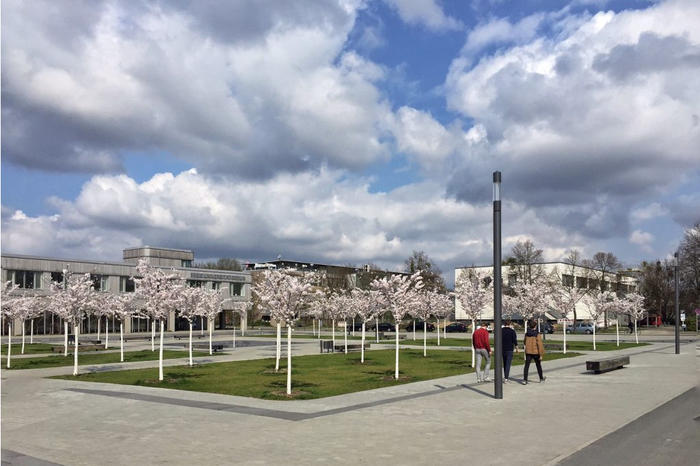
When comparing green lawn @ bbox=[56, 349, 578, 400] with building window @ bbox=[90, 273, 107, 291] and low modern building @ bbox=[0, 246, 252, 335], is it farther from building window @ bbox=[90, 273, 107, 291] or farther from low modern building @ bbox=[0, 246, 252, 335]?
building window @ bbox=[90, 273, 107, 291]

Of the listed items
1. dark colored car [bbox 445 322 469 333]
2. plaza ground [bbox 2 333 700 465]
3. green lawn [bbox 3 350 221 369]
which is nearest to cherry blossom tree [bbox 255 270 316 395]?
plaza ground [bbox 2 333 700 465]

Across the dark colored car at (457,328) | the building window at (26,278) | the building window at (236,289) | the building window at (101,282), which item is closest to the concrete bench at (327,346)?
the building window at (26,278)

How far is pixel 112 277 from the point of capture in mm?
73812

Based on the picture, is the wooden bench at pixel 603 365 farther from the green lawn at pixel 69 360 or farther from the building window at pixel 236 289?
the building window at pixel 236 289

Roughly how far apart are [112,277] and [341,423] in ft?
223

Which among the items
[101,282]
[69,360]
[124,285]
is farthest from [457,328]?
[69,360]

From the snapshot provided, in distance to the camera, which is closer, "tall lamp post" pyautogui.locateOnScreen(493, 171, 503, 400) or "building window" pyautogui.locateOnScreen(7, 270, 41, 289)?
"tall lamp post" pyautogui.locateOnScreen(493, 171, 503, 400)

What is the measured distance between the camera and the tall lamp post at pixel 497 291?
1558cm

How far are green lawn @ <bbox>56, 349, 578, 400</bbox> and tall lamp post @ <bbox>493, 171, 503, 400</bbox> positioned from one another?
448cm

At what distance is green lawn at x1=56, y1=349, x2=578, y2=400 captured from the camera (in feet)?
59.8

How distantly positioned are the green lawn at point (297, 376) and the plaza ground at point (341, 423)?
1.13 m

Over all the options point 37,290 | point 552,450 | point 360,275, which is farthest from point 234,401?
point 360,275

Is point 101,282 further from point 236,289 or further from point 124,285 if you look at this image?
point 236,289

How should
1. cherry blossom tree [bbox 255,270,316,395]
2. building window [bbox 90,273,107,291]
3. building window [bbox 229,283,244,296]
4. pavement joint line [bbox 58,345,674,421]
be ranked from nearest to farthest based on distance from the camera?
pavement joint line [bbox 58,345,674,421]
cherry blossom tree [bbox 255,270,316,395]
building window [bbox 90,273,107,291]
building window [bbox 229,283,244,296]
